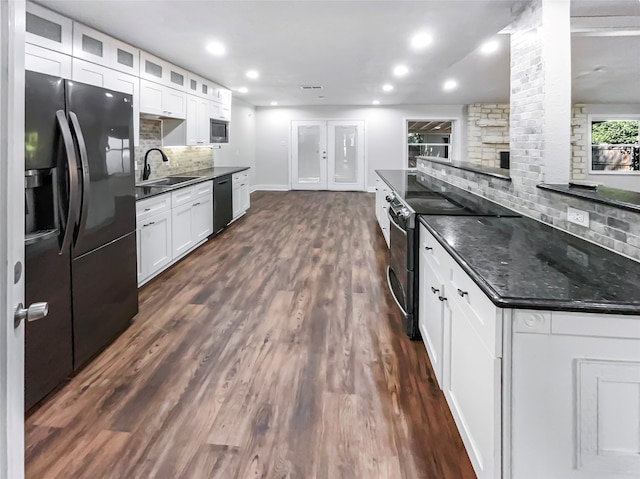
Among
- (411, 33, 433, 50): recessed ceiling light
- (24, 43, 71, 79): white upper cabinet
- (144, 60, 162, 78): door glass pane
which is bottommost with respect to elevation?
(24, 43, 71, 79): white upper cabinet

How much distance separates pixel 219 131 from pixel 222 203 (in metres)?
1.55

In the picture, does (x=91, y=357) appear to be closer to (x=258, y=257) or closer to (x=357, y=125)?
(x=258, y=257)

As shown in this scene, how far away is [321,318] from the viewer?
131 inches

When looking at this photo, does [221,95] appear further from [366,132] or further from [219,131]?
[366,132]

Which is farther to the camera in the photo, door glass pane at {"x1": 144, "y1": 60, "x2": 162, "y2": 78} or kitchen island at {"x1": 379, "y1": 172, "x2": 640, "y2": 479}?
door glass pane at {"x1": 144, "y1": 60, "x2": 162, "y2": 78}

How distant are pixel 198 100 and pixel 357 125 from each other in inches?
240

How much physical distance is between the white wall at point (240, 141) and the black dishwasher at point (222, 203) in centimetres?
195

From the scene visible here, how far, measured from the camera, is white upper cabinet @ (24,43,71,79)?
3.03 m

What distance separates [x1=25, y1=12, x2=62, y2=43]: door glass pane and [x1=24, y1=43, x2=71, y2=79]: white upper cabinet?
0.11 meters

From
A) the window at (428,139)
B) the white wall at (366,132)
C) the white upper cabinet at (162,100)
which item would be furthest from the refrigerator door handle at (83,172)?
the window at (428,139)

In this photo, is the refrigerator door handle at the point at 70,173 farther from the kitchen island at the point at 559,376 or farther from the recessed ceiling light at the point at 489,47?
the recessed ceiling light at the point at 489,47

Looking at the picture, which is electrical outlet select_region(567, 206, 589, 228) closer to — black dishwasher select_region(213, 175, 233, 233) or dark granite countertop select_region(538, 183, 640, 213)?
dark granite countertop select_region(538, 183, 640, 213)

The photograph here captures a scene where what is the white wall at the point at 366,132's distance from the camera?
11.4m

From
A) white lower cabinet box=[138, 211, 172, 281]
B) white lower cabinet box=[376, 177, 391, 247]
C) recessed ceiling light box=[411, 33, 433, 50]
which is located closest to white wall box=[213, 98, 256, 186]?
white lower cabinet box=[376, 177, 391, 247]
